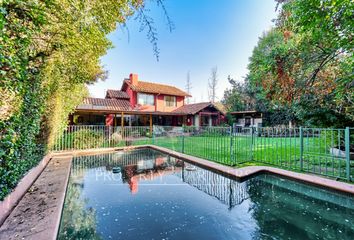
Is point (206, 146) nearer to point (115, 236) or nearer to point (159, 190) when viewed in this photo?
point (159, 190)

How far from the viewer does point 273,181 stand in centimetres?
516

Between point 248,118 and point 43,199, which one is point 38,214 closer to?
point 43,199

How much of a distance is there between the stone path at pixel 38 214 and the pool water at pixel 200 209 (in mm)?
277

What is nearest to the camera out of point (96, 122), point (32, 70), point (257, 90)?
point (32, 70)

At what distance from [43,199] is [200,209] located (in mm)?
3260

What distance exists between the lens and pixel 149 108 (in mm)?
20906

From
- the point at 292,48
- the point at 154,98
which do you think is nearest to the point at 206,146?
the point at 292,48

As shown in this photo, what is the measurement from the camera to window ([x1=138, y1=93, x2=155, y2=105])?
20.4 metres


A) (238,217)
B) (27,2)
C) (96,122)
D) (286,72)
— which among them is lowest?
(238,217)

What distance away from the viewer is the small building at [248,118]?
21514mm

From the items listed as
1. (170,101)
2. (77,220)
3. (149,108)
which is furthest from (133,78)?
(77,220)

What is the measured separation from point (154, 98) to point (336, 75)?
56.8 ft

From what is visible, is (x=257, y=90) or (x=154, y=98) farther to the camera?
(x=257, y=90)

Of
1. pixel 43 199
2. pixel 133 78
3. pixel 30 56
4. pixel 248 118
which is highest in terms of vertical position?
pixel 133 78
